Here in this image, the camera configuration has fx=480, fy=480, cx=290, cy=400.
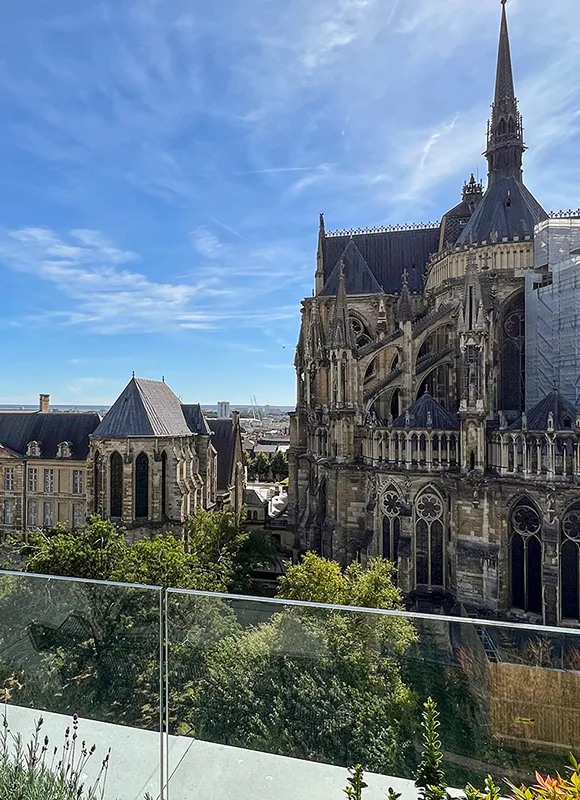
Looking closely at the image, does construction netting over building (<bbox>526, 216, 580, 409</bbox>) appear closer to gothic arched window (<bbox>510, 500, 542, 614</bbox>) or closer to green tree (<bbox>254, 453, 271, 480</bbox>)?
gothic arched window (<bbox>510, 500, 542, 614</bbox>)

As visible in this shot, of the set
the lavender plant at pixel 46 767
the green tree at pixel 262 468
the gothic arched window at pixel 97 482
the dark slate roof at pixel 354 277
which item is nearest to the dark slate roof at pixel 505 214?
the dark slate roof at pixel 354 277

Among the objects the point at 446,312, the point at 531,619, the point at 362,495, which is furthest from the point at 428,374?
the point at 531,619

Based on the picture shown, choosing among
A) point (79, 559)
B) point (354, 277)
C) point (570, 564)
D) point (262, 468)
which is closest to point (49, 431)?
A: point (79, 559)

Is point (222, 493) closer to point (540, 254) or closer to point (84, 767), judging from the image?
point (540, 254)

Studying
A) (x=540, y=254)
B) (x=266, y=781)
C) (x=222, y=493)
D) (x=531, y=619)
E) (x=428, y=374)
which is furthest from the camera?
(x=222, y=493)

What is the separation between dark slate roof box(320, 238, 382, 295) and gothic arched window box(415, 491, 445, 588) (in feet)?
52.4

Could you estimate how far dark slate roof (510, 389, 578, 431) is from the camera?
15.6 meters

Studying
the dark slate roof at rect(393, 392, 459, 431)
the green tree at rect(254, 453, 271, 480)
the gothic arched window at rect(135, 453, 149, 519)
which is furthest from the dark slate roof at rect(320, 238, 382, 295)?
the green tree at rect(254, 453, 271, 480)

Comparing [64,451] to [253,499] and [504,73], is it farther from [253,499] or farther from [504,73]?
[504,73]

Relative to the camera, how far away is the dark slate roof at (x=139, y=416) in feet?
85.2

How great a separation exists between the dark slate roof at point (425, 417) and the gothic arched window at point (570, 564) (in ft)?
14.5

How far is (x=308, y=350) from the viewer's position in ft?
89.4

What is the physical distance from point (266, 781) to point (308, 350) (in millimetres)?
23411

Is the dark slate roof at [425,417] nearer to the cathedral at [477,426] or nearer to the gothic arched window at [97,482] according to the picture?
the cathedral at [477,426]
